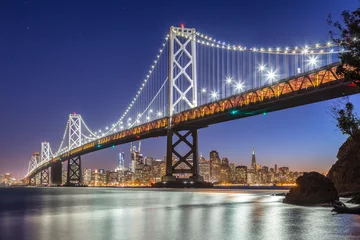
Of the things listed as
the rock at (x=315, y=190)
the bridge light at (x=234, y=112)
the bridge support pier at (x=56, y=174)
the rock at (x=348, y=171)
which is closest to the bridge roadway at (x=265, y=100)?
the bridge light at (x=234, y=112)

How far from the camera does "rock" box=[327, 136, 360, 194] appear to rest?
30.8 metres

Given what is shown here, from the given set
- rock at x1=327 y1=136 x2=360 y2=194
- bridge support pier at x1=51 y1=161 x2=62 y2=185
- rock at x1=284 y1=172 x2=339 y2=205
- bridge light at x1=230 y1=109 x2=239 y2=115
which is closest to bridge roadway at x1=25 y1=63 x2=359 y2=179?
bridge light at x1=230 y1=109 x2=239 y2=115

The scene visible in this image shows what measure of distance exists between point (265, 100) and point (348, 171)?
48.7ft

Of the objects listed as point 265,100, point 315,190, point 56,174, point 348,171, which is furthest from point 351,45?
point 56,174

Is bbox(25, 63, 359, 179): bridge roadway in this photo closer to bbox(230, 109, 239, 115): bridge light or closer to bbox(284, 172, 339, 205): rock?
bbox(230, 109, 239, 115): bridge light

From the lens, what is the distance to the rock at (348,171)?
30844 millimetres

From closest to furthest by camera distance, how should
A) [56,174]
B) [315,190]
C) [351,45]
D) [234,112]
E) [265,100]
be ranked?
[351,45]
[315,190]
[265,100]
[234,112]
[56,174]

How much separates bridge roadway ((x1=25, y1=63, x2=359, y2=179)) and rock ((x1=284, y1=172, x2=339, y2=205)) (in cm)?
1257

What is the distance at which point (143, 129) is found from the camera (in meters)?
68.5

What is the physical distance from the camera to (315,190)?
22578 mm

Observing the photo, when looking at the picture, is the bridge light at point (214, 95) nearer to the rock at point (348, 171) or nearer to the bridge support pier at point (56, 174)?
the rock at point (348, 171)

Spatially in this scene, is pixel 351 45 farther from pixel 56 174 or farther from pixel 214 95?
pixel 56 174

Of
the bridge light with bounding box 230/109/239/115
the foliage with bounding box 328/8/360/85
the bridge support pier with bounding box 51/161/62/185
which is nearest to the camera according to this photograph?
the foliage with bounding box 328/8/360/85

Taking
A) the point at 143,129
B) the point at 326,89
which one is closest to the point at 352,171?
the point at 326,89
